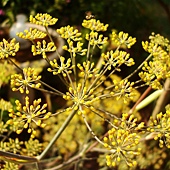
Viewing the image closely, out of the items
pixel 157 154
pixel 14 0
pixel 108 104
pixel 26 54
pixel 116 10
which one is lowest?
pixel 157 154

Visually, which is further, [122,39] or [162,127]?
[122,39]

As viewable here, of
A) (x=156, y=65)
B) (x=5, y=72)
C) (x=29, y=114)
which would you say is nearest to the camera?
(x=29, y=114)

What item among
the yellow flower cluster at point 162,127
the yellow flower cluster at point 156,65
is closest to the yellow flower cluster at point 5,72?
the yellow flower cluster at point 156,65

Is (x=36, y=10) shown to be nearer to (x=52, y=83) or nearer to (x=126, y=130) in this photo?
(x=52, y=83)

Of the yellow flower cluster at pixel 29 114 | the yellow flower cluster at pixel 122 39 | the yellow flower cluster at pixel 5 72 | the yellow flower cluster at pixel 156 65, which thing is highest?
the yellow flower cluster at pixel 5 72

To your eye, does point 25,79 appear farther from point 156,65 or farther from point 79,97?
point 156,65

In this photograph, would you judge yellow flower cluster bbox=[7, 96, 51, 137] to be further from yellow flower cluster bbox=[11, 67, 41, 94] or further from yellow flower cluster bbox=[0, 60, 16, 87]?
yellow flower cluster bbox=[0, 60, 16, 87]

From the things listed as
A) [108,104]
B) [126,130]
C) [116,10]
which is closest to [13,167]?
[126,130]

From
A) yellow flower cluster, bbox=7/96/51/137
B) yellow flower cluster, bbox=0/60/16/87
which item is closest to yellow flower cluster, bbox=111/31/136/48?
yellow flower cluster, bbox=7/96/51/137

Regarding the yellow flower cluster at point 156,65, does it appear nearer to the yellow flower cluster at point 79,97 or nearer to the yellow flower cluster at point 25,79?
the yellow flower cluster at point 79,97

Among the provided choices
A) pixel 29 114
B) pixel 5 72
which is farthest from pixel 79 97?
pixel 5 72

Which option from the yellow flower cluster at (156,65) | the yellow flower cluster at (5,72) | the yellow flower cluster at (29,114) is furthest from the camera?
the yellow flower cluster at (5,72)
